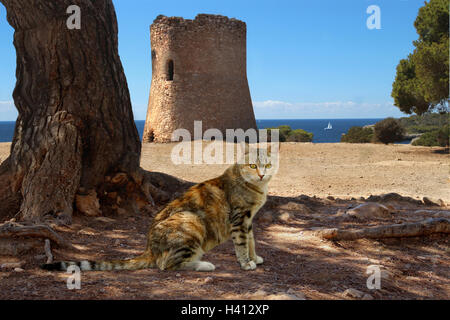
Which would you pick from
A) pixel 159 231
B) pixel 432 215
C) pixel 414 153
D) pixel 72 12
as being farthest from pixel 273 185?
pixel 414 153

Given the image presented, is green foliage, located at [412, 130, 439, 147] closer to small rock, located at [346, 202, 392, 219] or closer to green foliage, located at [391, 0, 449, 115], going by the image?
green foliage, located at [391, 0, 449, 115]

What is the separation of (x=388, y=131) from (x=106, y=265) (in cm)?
→ 2356

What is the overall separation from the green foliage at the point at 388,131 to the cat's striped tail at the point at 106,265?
23057 millimetres

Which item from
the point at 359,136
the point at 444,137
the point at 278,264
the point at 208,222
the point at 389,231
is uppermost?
the point at 359,136

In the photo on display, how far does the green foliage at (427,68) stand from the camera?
1756 cm

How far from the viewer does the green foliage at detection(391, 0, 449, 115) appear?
17562mm

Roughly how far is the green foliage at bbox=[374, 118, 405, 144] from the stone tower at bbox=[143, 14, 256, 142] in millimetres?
9462

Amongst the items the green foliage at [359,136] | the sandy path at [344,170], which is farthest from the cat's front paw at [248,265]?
the green foliage at [359,136]

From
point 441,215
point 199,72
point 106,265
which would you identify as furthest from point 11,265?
point 199,72

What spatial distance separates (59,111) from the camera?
5582mm

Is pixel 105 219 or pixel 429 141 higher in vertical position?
pixel 429 141

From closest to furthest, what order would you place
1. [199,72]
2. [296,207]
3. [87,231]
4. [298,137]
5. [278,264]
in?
[278,264]
[87,231]
[296,207]
[199,72]
[298,137]

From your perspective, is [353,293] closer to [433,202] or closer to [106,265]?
[106,265]

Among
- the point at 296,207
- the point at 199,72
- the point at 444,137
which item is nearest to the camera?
the point at 296,207
